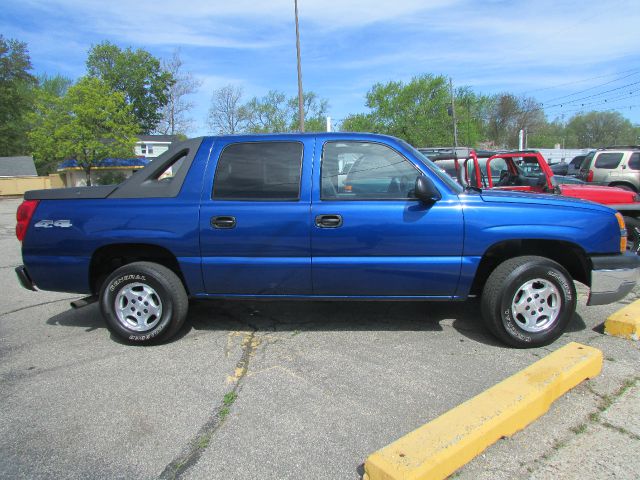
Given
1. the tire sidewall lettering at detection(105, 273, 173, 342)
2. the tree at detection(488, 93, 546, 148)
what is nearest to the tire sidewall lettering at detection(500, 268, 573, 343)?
the tire sidewall lettering at detection(105, 273, 173, 342)

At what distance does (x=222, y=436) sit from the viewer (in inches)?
109

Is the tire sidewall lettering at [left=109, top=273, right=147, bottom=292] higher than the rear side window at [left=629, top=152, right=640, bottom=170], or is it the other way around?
the rear side window at [left=629, top=152, right=640, bottom=170]

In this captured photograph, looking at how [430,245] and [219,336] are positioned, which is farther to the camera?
[219,336]

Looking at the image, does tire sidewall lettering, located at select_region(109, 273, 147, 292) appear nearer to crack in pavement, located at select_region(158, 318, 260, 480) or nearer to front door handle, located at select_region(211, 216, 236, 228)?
front door handle, located at select_region(211, 216, 236, 228)

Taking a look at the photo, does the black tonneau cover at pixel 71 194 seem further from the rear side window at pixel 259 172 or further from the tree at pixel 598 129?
the tree at pixel 598 129

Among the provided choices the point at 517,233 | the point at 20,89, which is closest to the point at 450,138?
the point at 517,233

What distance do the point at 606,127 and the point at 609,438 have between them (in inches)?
3853

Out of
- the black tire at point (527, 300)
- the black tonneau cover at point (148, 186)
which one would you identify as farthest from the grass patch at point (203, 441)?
the black tire at point (527, 300)

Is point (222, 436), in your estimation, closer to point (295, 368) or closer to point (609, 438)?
point (295, 368)

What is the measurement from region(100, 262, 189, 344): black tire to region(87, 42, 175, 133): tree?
5882 cm

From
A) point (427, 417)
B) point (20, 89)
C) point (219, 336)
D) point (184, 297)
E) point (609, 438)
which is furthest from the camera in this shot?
point (20, 89)

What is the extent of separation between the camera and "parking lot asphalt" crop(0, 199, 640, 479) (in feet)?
8.27

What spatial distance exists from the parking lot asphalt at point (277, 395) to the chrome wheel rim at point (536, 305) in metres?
0.23

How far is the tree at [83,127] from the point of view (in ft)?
112
